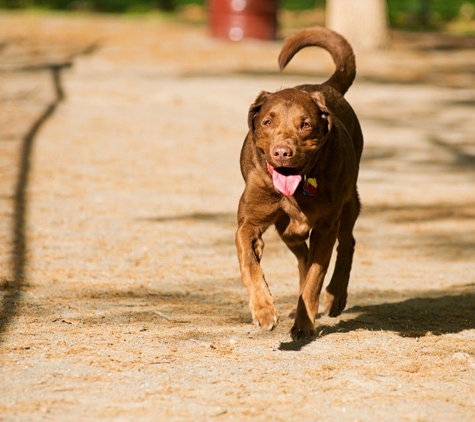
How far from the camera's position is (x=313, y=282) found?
17.6ft

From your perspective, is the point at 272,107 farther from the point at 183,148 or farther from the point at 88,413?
the point at 183,148

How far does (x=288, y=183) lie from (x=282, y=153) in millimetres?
211

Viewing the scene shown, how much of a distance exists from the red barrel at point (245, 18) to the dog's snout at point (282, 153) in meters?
16.5

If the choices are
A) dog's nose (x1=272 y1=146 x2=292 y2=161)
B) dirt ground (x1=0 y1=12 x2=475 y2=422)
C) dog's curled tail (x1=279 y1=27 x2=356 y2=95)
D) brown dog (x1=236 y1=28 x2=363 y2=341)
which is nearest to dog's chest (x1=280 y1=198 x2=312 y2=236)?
brown dog (x1=236 y1=28 x2=363 y2=341)

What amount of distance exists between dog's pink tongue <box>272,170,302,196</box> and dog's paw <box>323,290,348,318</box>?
1163mm

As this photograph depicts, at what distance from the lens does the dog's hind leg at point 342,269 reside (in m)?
6.08

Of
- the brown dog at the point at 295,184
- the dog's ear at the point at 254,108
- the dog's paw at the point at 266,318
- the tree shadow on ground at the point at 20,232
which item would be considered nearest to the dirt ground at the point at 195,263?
the tree shadow on ground at the point at 20,232

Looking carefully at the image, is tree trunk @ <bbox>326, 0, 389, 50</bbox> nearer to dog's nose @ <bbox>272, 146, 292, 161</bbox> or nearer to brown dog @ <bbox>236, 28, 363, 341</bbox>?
brown dog @ <bbox>236, 28, 363, 341</bbox>

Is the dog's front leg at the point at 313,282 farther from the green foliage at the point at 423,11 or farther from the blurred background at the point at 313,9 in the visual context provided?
the green foliage at the point at 423,11

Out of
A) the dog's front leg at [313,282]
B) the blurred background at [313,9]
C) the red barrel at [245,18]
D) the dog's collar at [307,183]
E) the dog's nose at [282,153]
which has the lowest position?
the blurred background at [313,9]

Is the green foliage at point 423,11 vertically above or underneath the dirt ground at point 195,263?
underneath

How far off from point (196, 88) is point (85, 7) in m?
Answer: 17.0

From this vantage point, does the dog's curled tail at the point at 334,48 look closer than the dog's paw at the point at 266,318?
No

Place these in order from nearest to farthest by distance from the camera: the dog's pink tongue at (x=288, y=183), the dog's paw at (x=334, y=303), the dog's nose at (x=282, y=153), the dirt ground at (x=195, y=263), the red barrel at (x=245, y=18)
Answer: the dirt ground at (x=195, y=263), the dog's nose at (x=282, y=153), the dog's pink tongue at (x=288, y=183), the dog's paw at (x=334, y=303), the red barrel at (x=245, y=18)
